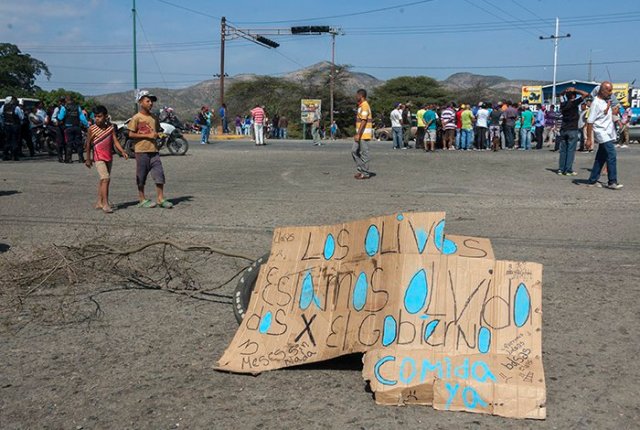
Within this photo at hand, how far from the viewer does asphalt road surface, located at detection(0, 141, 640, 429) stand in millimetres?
3572

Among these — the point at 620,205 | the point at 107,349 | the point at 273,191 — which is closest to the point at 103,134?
the point at 273,191

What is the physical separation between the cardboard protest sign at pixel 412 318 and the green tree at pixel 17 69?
66566mm

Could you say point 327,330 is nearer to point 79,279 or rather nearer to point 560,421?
point 560,421

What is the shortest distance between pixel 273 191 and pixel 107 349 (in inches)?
332

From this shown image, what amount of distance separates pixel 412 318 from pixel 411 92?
7196 centimetres

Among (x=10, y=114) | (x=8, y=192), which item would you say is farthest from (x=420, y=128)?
(x=8, y=192)

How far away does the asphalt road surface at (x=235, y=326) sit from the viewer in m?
3.57

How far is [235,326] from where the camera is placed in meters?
5.00

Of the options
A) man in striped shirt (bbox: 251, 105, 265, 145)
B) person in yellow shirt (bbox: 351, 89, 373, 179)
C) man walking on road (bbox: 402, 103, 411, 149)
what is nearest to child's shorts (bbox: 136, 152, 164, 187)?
person in yellow shirt (bbox: 351, 89, 373, 179)

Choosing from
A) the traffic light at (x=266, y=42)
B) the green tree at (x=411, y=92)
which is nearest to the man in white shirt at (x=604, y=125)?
the traffic light at (x=266, y=42)

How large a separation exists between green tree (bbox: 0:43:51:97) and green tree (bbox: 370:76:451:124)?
119ft

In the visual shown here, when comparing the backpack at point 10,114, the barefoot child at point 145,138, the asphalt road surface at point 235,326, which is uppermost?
the backpack at point 10,114

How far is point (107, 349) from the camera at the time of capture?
4.55m

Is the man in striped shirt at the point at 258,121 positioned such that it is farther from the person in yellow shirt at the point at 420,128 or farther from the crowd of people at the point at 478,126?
the person in yellow shirt at the point at 420,128
